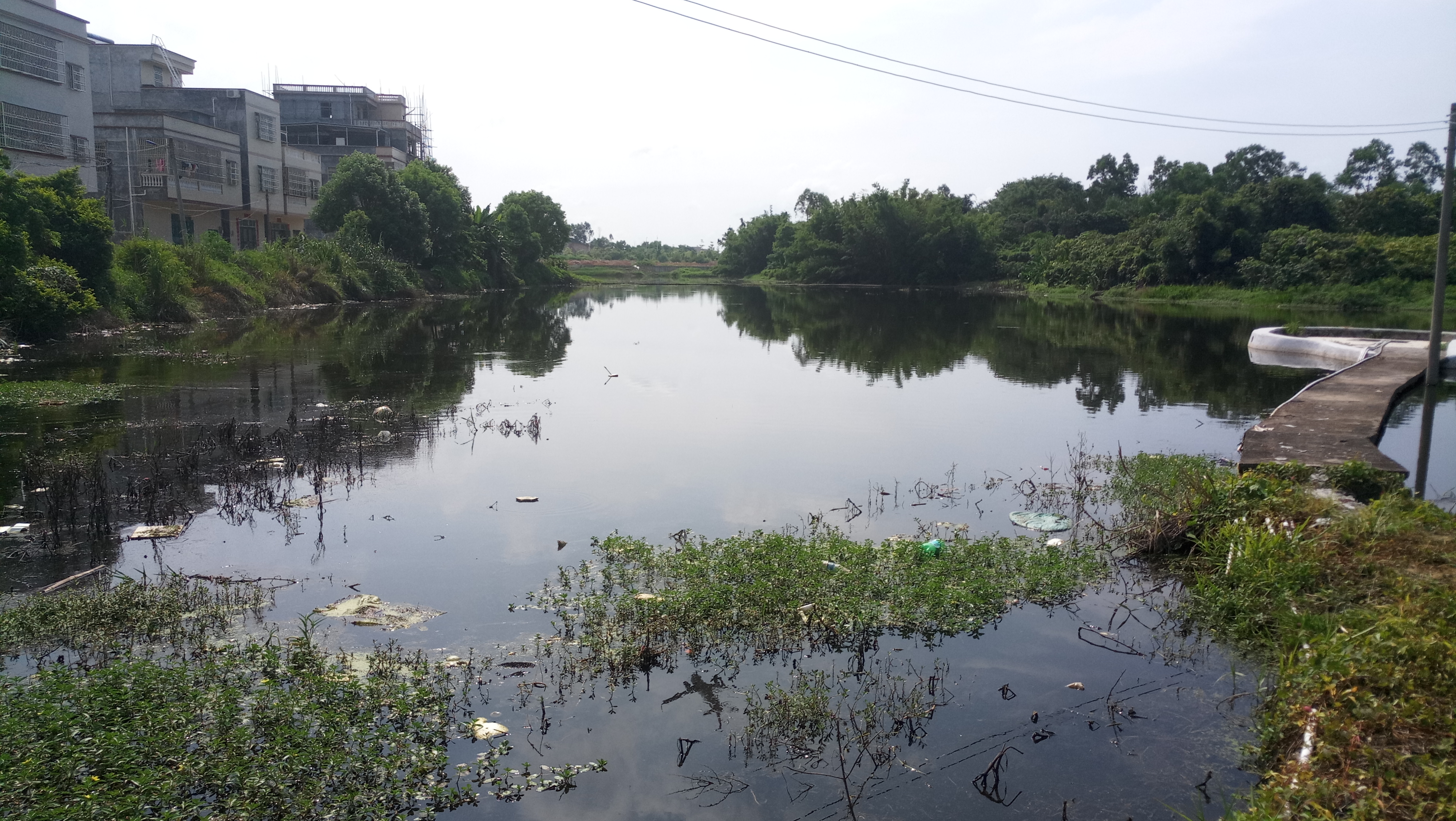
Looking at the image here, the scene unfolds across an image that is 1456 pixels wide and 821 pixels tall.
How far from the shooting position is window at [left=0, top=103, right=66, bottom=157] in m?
29.1

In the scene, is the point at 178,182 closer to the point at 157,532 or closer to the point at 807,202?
the point at 157,532

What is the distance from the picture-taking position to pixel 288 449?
10.9m

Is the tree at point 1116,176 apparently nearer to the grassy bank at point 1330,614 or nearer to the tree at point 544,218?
the tree at point 544,218

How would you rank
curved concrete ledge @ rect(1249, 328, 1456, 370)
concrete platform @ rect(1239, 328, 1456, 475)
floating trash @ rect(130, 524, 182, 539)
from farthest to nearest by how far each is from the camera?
curved concrete ledge @ rect(1249, 328, 1456, 370) → concrete platform @ rect(1239, 328, 1456, 475) → floating trash @ rect(130, 524, 182, 539)

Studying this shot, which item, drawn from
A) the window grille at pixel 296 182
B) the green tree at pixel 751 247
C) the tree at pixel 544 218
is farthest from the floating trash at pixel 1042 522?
the green tree at pixel 751 247

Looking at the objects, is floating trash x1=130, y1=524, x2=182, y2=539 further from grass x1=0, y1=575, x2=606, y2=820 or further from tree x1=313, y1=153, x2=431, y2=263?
tree x1=313, y1=153, x2=431, y2=263

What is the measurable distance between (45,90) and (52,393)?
23390 millimetres

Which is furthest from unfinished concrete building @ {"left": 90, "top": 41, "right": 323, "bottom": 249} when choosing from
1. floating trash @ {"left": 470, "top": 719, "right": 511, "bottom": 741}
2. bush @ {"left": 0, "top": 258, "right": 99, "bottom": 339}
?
floating trash @ {"left": 470, "top": 719, "right": 511, "bottom": 741}

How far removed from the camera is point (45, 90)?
30781 millimetres

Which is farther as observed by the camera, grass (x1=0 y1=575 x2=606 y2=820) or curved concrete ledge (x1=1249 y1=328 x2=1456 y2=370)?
curved concrete ledge (x1=1249 y1=328 x2=1456 y2=370)

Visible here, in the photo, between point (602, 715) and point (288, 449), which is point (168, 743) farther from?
point (288, 449)

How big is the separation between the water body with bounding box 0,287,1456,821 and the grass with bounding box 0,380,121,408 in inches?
17.2

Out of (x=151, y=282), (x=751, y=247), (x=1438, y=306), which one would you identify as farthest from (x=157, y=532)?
(x=751, y=247)

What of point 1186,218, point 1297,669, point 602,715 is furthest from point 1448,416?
point 1186,218
